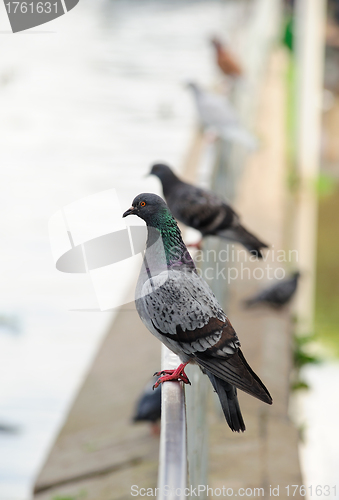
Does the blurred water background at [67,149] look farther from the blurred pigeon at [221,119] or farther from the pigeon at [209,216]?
the blurred pigeon at [221,119]

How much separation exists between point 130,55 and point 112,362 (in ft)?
44.6

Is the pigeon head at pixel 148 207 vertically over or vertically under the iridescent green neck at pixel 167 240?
over

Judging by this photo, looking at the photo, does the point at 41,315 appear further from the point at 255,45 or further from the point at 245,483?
the point at 255,45

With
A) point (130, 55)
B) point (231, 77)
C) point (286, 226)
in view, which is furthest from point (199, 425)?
point (130, 55)

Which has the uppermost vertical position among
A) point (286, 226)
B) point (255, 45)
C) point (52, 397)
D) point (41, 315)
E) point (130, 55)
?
point (130, 55)

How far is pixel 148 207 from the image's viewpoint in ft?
5.90

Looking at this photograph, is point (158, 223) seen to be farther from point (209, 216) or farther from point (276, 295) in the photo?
point (276, 295)

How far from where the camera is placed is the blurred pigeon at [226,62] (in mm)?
7457

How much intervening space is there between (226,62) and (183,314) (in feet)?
21.1

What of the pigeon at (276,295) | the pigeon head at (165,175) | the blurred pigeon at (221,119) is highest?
the blurred pigeon at (221,119)

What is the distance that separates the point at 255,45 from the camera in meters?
8.97

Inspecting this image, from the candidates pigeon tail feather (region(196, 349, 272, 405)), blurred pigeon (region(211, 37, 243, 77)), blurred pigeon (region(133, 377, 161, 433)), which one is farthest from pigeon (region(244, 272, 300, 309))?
Result: blurred pigeon (region(211, 37, 243, 77))
